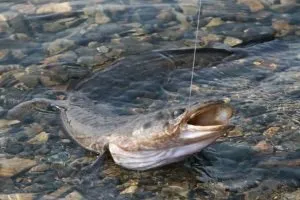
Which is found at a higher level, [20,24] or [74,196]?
[20,24]

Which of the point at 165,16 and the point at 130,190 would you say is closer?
the point at 130,190

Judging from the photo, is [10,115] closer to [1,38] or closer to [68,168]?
[68,168]

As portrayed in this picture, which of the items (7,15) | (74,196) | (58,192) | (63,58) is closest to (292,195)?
(74,196)

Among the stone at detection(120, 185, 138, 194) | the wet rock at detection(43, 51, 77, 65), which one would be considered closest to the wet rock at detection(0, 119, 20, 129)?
the wet rock at detection(43, 51, 77, 65)

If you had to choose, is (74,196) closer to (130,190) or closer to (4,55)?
(130,190)

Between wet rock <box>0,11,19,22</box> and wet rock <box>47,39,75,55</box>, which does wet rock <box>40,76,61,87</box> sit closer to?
wet rock <box>47,39,75,55</box>

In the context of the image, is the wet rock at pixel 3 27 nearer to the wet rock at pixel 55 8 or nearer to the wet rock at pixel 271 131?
the wet rock at pixel 55 8
